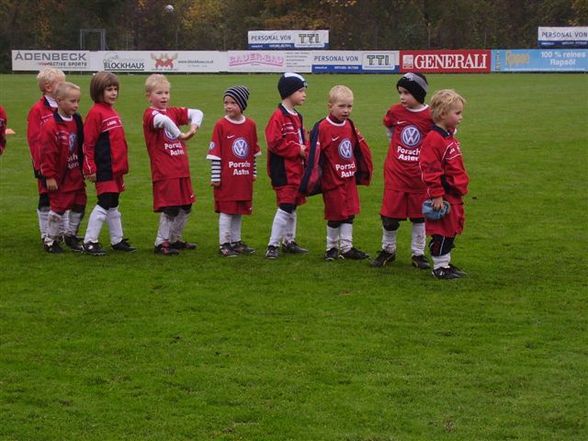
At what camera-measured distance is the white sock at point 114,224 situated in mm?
10133

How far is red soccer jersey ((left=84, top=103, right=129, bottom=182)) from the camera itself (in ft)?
32.1

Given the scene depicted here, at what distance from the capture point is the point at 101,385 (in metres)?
6.27

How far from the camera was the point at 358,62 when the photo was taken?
51625 millimetres

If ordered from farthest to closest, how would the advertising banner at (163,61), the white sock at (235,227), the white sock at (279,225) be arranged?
the advertising banner at (163,61) < the white sock at (235,227) < the white sock at (279,225)

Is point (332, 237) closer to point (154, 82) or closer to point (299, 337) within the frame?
point (154, 82)

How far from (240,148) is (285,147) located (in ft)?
1.64

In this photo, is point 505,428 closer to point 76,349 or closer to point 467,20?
point 76,349

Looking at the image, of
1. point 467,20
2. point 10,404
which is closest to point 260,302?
point 10,404

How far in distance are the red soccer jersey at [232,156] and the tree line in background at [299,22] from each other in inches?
1950

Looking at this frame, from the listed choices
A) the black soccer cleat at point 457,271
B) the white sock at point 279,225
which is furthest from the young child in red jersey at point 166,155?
the black soccer cleat at point 457,271

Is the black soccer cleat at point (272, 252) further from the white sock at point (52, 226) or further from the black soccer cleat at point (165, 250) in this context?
the white sock at point (52, 226)

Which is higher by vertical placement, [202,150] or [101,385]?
[202,150]

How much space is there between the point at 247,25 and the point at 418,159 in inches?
2281

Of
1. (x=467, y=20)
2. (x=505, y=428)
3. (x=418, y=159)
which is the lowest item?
(x=505, y=428)
